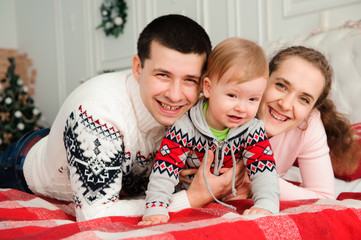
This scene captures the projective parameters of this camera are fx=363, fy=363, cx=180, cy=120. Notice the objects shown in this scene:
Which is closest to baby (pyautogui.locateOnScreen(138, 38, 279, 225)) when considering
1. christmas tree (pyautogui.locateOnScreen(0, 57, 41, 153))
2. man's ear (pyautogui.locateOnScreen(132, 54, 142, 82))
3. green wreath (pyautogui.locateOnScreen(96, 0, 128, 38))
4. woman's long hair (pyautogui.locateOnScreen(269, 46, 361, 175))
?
man's ear (pyautogui.locateOnScreen(132, 54, 142, 82))

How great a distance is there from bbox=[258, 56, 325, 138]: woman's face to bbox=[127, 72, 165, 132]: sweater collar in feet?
1.49

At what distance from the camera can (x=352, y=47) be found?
1.99 metres

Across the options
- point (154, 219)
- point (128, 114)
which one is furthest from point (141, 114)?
point (154, 219)

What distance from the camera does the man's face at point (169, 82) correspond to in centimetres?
123

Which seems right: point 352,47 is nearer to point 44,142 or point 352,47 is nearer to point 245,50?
point 245,50

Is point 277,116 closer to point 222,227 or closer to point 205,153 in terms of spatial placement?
point 205,153

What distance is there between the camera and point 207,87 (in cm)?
128

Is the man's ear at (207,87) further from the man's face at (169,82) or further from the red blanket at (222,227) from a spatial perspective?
the red blanket at (222,227)

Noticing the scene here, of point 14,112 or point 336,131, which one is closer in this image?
point 336,131

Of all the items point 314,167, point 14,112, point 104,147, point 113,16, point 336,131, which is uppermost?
point 113,16

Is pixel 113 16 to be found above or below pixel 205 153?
above

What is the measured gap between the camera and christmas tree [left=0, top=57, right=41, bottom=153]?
458cm

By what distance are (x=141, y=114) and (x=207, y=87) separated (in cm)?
28

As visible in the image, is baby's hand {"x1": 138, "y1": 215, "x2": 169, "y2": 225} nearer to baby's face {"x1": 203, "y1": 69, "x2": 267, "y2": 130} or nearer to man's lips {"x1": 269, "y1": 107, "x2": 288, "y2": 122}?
baby's face {"x1": 203, "y1": 69, "x2": 267, "y2": 130}
